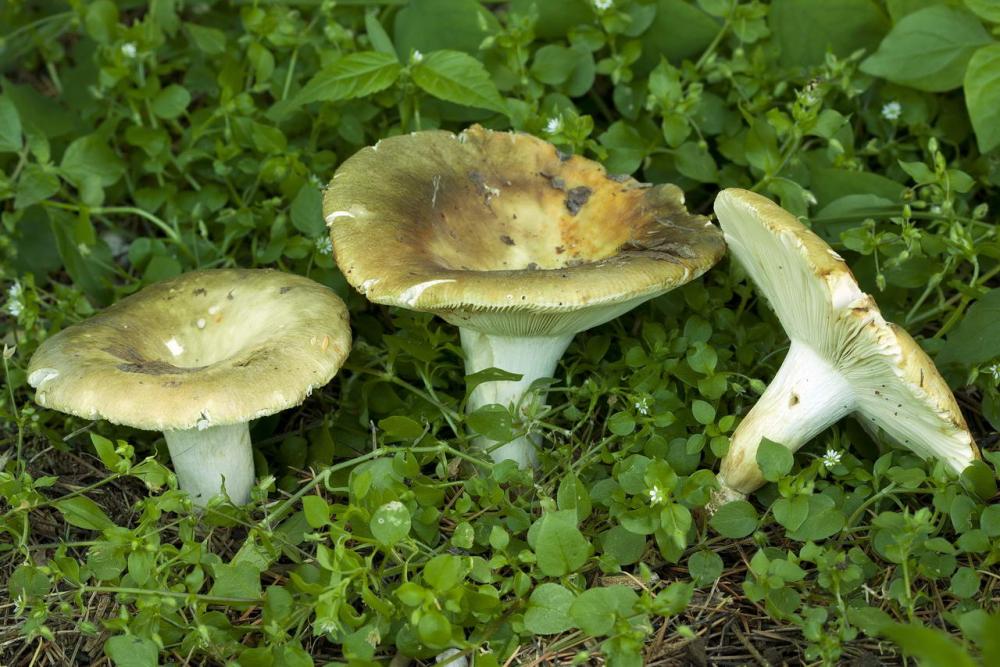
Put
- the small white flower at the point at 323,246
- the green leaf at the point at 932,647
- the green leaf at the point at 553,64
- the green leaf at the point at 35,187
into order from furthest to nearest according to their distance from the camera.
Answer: the green leaf at the point at 553,64 < the green leaf at the point at 35,187 < the small white flower at the point at 323,246 < the green leaf at the point at 932,647


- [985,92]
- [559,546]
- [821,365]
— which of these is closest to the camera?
[559,546]

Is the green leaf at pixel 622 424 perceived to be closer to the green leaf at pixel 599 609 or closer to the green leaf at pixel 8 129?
the green leaf at pixel 599 609

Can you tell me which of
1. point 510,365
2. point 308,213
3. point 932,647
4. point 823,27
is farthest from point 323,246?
point 932,647

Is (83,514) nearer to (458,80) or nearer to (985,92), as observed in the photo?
(458,80)

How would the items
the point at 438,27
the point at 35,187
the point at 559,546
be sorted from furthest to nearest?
1. the point at 438,27
2. the point at 35,187
3. the point at 559,546

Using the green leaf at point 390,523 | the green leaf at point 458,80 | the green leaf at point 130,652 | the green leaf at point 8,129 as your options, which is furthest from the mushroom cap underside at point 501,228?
the green leaf at point 8,129

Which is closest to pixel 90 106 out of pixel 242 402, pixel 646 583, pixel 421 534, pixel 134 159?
pixel 134 159
